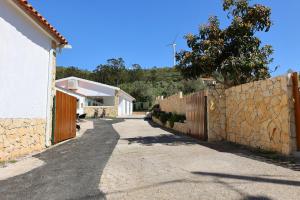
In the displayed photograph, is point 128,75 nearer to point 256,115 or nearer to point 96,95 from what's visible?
point 96,95

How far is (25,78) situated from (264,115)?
812 centimetres

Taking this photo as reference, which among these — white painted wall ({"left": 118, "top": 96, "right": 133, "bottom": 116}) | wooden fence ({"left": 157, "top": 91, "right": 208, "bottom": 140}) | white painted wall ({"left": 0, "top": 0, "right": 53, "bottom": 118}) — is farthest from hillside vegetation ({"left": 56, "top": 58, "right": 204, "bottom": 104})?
white painted wall ({"left": 0, "top": 0, "right": 53, "bottom": 118})

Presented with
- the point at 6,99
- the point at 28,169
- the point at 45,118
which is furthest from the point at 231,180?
the point at 45,118

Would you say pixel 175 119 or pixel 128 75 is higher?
pixel 128 75

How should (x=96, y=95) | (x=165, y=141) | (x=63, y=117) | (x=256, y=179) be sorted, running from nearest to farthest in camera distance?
(x=256, y=179), (x=165, y=141), (x=63, y=117), (x=96, y=95)

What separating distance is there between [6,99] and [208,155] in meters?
6.32

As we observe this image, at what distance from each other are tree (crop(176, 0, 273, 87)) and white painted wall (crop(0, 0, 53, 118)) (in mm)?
6029

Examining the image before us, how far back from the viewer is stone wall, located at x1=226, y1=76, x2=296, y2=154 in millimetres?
9383

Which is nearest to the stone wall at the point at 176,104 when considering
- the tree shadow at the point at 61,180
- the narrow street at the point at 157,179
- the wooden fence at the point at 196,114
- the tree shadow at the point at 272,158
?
the wooden fence at the point at 196,114

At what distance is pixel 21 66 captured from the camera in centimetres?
1070

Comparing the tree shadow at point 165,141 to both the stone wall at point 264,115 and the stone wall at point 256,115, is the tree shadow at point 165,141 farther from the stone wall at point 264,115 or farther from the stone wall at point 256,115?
the stone wall at point 264,115

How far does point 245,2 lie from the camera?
13.8 m

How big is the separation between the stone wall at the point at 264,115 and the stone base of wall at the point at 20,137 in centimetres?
779

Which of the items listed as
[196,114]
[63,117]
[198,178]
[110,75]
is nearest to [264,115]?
[198,178]
